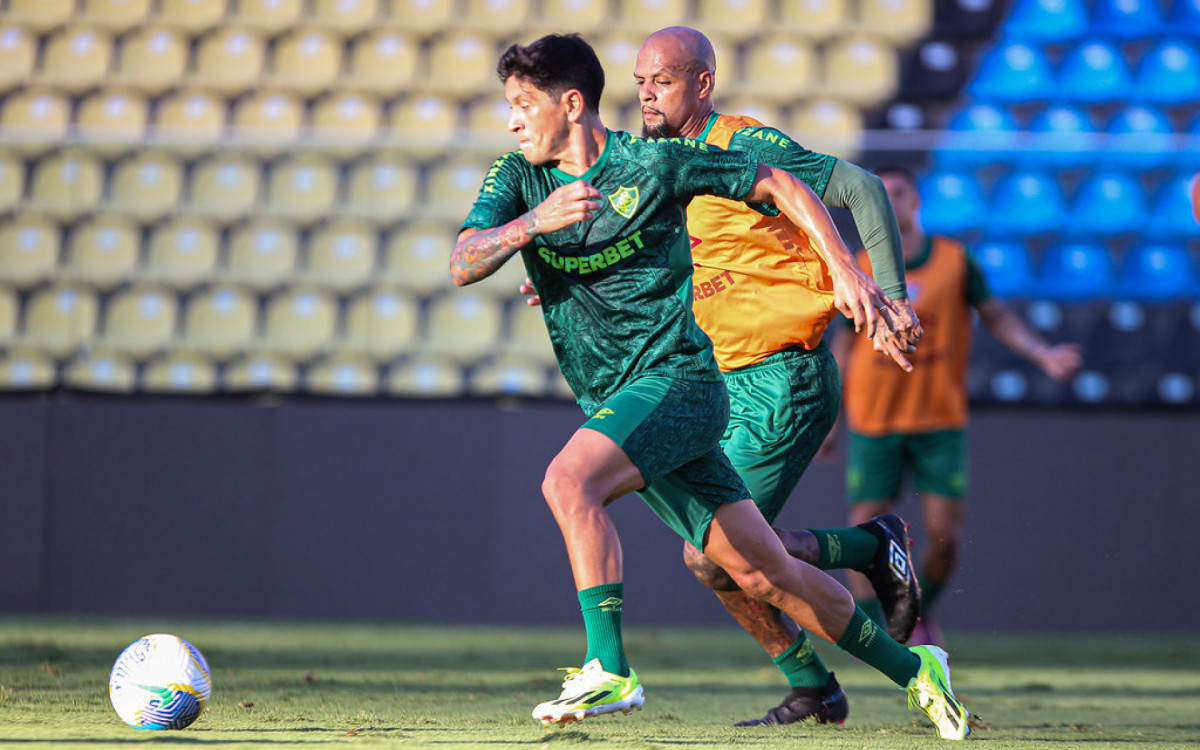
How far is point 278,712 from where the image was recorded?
4293 mm

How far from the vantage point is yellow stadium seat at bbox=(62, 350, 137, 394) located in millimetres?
8172

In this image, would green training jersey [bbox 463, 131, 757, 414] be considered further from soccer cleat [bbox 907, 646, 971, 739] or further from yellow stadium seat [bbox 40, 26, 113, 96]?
yellow stadium seat [bbox 40, 26, 113, 96]

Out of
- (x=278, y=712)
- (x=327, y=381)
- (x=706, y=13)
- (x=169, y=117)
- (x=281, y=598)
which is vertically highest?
(x=706, y=13)

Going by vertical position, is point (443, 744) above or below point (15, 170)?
below

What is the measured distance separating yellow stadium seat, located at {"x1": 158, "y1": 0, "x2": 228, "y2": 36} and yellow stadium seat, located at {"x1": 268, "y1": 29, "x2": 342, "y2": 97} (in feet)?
1.70

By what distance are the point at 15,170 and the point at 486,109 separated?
10.0ft

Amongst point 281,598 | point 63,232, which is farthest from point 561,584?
point 63,232

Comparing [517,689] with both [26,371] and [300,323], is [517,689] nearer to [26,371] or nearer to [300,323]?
[300,323]

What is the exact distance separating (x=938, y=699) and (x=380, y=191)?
5609 mm

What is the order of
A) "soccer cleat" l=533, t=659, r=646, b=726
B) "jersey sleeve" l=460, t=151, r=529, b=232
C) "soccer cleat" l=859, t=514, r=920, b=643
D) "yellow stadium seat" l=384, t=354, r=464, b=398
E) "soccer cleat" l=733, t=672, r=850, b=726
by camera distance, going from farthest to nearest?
"yellow stadium seat" l=384, t=354, r=464, b=398 → "soccer cleat" l=859, t=514, r=920, b=643 → "soccer cleat" l=733, t=672, r=850, b=726 → "jersey sleeve" l=460, t=151, r=529, b=232 → "soccer cleat" l=533, t=659, r=646, b=726

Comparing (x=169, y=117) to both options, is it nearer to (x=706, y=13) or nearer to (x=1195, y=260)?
(x=706, y=13)

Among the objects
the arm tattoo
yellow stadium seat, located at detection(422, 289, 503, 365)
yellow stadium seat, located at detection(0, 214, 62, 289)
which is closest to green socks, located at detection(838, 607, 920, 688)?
the arm tattoo

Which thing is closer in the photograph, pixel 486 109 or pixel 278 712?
pixel 278 712

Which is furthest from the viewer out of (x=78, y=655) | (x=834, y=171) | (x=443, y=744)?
(x=78, y=655)
